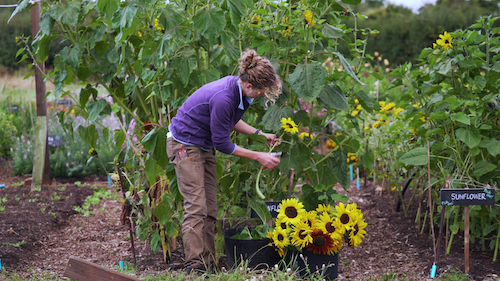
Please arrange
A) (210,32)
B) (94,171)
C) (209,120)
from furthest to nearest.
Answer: (94,171), (209,120), (210,32)

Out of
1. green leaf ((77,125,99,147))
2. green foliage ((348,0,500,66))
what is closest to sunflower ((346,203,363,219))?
green leaf ((77,125,99,147))

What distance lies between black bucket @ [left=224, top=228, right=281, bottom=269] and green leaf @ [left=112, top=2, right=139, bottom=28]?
1.20 meters

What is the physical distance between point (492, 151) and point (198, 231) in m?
1.62

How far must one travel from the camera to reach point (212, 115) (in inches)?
90.6

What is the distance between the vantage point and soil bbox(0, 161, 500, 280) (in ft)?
8.98

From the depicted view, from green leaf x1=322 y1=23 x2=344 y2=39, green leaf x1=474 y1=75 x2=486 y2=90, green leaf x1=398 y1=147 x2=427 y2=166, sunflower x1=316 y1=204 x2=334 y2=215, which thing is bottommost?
sunflower x1=316 y1=204 x2=334 y2=215

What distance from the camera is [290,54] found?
2.68 meters

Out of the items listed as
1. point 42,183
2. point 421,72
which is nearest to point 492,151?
point 421,72

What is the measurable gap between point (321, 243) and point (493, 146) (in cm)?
109

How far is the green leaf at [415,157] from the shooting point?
266 centimetres

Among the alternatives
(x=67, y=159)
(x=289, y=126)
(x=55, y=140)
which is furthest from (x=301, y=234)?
(x=67, y=159)

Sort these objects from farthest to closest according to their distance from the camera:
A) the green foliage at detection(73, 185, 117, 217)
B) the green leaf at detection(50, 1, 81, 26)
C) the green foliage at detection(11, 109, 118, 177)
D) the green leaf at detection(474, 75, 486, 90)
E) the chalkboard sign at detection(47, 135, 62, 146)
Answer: the green foliage at detection(11, 109, 118, 177)
the chalkboard sign at detection(47, 135, 62, 146)
the green foliage at detection(73, 185, 117, 217)
the green leaf at detection(474, 75, 486, 90)
the green leaf at detection(50, 1, 81, 26)

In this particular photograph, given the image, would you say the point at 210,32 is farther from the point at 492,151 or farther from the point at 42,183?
the point at 42,183

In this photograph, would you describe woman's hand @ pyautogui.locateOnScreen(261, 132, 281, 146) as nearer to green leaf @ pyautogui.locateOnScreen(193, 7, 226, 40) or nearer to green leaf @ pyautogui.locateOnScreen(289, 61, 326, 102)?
green leaf @ pyautogui.locateOnScreen(289, 61, 326, 102)
